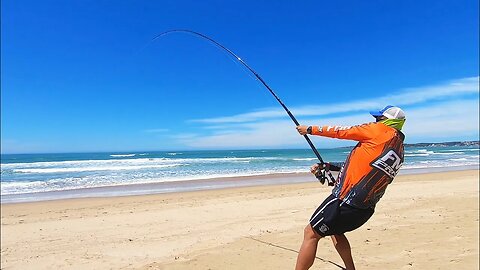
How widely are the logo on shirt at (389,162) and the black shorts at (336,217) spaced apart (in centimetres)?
37

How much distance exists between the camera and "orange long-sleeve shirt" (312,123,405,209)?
108 inches

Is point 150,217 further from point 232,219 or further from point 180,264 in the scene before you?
point 180,264

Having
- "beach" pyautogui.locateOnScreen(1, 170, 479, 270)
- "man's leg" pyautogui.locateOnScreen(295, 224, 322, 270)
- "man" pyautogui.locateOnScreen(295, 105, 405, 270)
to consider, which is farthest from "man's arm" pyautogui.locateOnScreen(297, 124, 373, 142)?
"beach" pyautogui.locateOnScreen(1, 170, 479, 270)

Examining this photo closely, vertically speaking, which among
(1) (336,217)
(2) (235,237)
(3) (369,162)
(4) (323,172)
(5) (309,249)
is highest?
(3) (369,162)

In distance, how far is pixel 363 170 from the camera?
2.76m

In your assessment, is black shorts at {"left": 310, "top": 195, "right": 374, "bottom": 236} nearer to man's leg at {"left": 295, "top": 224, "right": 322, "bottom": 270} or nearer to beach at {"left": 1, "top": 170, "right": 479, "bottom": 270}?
man's leg at {"left": 295, "top": 224, "right": 322, "bottom": 270}

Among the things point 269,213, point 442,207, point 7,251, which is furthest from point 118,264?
point 442,207

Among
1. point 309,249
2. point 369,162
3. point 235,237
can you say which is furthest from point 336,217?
point 235,237

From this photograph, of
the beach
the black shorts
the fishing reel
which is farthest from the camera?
the beach

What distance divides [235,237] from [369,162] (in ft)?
12.3

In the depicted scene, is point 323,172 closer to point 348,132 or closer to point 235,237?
point 348,132

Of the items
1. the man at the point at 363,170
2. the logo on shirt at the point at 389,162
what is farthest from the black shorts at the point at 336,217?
the logo on shirt at the point at 389,162

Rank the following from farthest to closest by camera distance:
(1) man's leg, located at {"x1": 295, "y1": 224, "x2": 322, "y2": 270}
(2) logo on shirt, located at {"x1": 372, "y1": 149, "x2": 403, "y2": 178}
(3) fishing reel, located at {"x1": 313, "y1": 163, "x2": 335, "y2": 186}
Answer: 1. (3) fishing reel, located at {"x1": 313, "y1": 163, "x2": 335, "y2": 186}
2. (1) man's leg, located at {"x1": 295, "y1": 224, "x2": 322, "y2": 270}
3. (2) logo on shirt, located at {"x1": 372, "y1": 149, "x2": 403, "y2": 178}

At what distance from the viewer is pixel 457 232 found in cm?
559
